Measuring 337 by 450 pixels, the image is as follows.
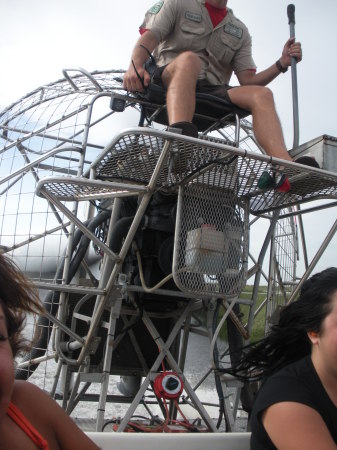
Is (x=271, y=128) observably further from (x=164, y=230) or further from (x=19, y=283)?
(x=19, y=283)

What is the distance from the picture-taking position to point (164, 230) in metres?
3.25

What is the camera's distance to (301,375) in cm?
161

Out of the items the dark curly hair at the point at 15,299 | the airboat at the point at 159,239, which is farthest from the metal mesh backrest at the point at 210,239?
the dark curly hair at the point at 15,299

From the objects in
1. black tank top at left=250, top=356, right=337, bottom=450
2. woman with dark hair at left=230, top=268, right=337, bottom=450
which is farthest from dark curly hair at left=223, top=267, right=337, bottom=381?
black tank top at left=250, top=356, right=337, bottom=450

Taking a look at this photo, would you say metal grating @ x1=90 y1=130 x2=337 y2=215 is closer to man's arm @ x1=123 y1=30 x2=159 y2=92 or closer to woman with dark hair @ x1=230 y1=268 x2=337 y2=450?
man's arm @ x1=123 y1=30 x2=159 y2=92

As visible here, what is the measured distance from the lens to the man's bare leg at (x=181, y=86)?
9.28 feet

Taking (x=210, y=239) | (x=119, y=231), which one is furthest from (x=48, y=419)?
(x=119, y=231)

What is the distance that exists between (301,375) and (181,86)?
1906mm

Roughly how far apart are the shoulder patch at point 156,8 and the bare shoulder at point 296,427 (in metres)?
2.64

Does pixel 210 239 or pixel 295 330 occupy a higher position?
pixel 210 239

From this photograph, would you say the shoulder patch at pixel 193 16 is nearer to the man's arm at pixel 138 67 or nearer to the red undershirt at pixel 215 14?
the red undershirt at pixel 215 14

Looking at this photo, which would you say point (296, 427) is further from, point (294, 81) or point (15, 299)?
point (294, 81)

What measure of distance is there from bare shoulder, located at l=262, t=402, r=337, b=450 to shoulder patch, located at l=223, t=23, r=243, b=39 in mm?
2761

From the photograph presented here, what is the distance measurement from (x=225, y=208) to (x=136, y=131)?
0.92 meters
